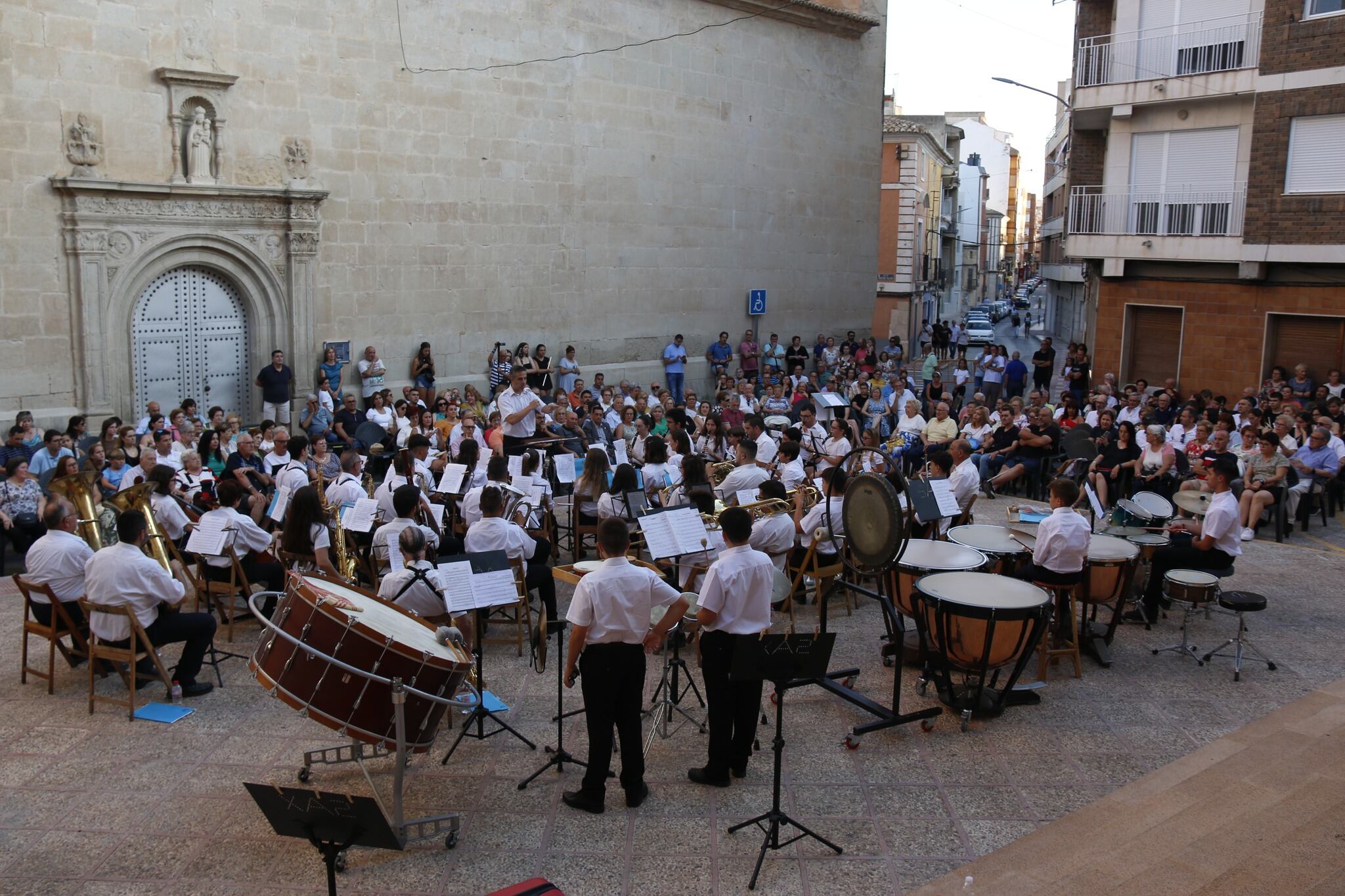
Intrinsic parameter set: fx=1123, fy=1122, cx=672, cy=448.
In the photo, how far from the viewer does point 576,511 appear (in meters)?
10.9

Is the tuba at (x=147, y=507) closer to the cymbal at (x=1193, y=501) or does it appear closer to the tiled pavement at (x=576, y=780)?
the tiled pavement at (x=576, y=780)

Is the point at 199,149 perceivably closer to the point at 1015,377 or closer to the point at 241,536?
the point at 241,536

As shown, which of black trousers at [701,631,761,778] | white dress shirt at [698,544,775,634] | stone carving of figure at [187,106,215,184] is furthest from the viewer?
stone carving of figure at [187,106,215,184]

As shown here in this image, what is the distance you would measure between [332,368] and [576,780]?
1173cm

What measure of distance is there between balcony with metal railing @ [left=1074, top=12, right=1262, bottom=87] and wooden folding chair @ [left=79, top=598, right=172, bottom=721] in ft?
63.4

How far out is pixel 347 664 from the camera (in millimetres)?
5555

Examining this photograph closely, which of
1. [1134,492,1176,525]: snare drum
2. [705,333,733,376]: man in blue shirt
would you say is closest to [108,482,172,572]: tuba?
[1134,492,1176,525]: snare drum

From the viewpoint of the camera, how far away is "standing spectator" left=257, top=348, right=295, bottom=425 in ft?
52.7

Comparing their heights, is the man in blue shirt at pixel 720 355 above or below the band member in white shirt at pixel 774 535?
above

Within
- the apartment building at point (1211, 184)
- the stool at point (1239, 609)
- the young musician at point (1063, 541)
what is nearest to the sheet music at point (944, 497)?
the young musician at point (1063, 541)

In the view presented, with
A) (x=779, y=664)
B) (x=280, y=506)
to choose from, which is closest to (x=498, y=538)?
(x=280, y=506)

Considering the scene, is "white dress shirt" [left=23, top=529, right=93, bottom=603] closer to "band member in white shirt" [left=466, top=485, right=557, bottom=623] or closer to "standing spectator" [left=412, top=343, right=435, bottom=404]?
"band member in white shirt" [left=466, top=485, right=557, bottom=623]

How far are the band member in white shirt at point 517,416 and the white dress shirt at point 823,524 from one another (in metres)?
5.26

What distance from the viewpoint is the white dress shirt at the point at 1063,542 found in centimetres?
818
